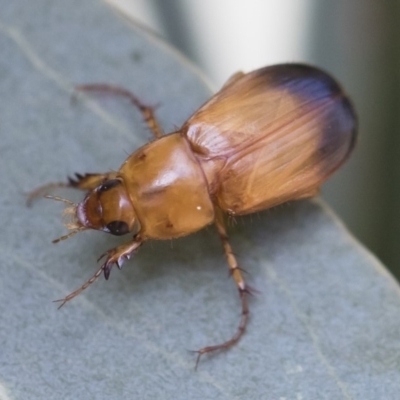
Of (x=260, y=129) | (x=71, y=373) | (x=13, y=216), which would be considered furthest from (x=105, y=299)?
(x=260, y=129)

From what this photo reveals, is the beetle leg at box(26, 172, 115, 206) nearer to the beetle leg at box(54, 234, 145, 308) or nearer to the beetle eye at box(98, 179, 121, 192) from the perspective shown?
the beetle eye at box(98, 179, 121, 192)

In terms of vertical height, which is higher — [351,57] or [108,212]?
[351,57]

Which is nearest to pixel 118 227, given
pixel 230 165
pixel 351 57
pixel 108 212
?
pixel 108 212

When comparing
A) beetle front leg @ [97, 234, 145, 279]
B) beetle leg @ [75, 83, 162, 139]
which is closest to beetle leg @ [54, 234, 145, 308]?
beetle front leg @ [97, 234, 145, 279]

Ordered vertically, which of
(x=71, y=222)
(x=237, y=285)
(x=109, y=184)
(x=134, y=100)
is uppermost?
(x=134, y=100)

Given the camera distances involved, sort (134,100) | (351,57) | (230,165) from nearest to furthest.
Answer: (230,165) → (134,100) → (351,57)

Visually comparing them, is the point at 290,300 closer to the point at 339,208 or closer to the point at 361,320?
the point at 361,320

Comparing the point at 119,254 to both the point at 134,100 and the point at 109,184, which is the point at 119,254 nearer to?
the point at 109,184
